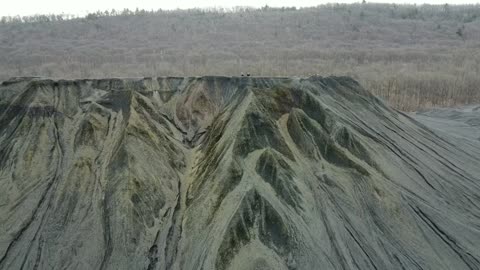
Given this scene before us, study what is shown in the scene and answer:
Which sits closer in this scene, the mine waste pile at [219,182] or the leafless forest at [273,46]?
the mine waste pile at [219,182]

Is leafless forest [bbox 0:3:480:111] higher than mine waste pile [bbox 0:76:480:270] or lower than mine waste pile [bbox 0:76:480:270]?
lower

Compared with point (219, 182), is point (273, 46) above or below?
below

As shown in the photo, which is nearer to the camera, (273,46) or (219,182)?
(219,182)

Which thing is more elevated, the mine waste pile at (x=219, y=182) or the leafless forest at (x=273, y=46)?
the mine waste pile at (x=219, y=182)

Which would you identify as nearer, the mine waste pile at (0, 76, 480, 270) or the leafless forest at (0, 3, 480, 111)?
the mine waste pile at (0, 76, 480, 270)

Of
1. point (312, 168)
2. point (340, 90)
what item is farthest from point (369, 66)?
point (312, 168)
